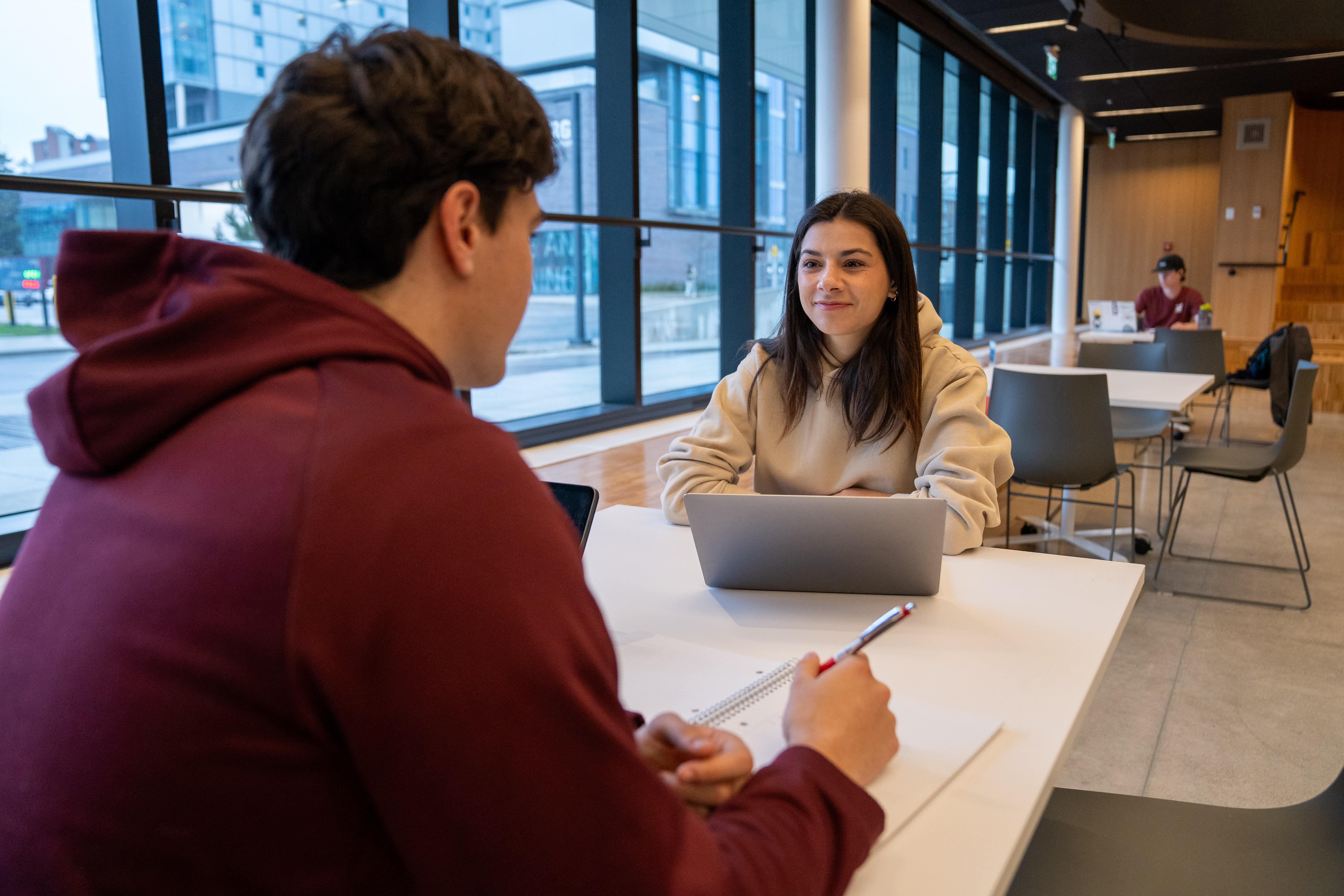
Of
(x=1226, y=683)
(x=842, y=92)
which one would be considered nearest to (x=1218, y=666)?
(x=1226, y=683)

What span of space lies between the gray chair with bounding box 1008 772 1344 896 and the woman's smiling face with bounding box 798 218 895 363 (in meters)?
1.05

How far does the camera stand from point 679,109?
612cm

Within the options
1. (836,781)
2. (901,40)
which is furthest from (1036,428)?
(901,40)

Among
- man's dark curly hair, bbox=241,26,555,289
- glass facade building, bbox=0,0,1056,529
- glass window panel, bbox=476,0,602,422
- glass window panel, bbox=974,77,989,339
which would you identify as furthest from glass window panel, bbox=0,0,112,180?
glass window panel, bbox=974,77,989,339

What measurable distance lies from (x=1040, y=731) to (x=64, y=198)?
10.4ft

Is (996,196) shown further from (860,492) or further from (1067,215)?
(860,492)

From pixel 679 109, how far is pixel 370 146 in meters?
5.84

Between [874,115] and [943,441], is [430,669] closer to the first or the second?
[943,441]

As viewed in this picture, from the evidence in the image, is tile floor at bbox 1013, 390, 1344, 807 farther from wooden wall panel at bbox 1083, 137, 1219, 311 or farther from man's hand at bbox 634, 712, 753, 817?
wooden wall panel at bbox 1083, 137, 1219, 311

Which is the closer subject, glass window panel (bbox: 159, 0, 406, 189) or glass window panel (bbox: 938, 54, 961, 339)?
glass window panel (bbox: 159, 0, 406, 189)

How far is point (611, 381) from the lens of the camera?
226 inches

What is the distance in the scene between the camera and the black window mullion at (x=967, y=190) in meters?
10.5

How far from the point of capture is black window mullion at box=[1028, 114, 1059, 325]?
540 inches

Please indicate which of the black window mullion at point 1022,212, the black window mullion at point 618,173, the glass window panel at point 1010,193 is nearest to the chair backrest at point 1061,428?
the black window mullion at point 618,173
